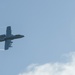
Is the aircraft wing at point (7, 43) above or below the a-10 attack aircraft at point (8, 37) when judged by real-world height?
below

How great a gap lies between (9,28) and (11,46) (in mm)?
8745

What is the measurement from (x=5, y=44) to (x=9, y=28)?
714 centimetres

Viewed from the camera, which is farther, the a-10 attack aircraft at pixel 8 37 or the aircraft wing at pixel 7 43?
the a-10 attack aircraft at pixel 8 37

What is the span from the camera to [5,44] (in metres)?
192

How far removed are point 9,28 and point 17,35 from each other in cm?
485

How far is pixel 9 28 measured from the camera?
19338 cm

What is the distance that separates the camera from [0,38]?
19525cm

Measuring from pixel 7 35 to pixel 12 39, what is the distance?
9.03 ft

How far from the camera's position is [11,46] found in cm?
18925

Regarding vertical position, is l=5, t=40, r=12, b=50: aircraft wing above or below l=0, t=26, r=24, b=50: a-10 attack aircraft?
below

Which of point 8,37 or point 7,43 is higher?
point 8,37

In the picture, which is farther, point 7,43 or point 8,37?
point 8,37

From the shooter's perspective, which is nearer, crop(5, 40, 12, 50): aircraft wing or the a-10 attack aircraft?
crop(5, 40, 12, 50): aircraft wing
